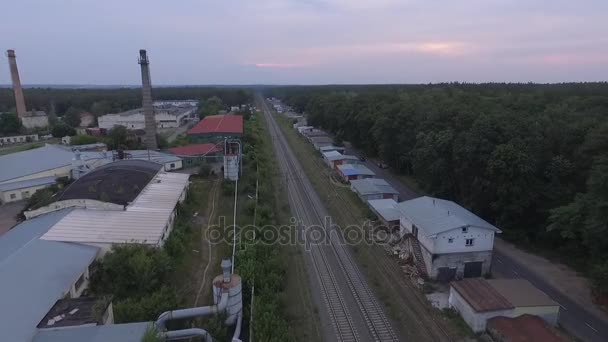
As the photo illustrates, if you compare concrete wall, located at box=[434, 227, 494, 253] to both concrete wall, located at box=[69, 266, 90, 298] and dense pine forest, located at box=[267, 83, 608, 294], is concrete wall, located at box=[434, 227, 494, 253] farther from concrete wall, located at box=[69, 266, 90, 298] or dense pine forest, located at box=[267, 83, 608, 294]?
concrete wall, located at box=[69, 266, 90, 298]

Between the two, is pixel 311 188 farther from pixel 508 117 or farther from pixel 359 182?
pixel 508 117

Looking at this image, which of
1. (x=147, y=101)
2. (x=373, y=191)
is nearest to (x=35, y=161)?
(x=147, y=101)

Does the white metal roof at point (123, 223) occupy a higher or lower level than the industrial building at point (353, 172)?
higher

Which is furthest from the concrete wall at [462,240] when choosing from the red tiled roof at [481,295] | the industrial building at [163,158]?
the industrial building at [163,158]

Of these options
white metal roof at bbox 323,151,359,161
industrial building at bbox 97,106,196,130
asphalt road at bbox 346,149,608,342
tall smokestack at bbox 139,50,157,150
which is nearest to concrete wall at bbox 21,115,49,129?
industrial building at bbox 97,106,196,130

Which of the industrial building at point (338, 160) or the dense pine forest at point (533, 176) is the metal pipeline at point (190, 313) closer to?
the dense pine forest at point (533, 176)

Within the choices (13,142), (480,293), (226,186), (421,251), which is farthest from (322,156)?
(13,142)

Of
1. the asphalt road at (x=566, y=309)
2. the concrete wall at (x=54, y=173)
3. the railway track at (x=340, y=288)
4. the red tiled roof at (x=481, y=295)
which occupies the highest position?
the concrete wall at (x=54, y=173)
